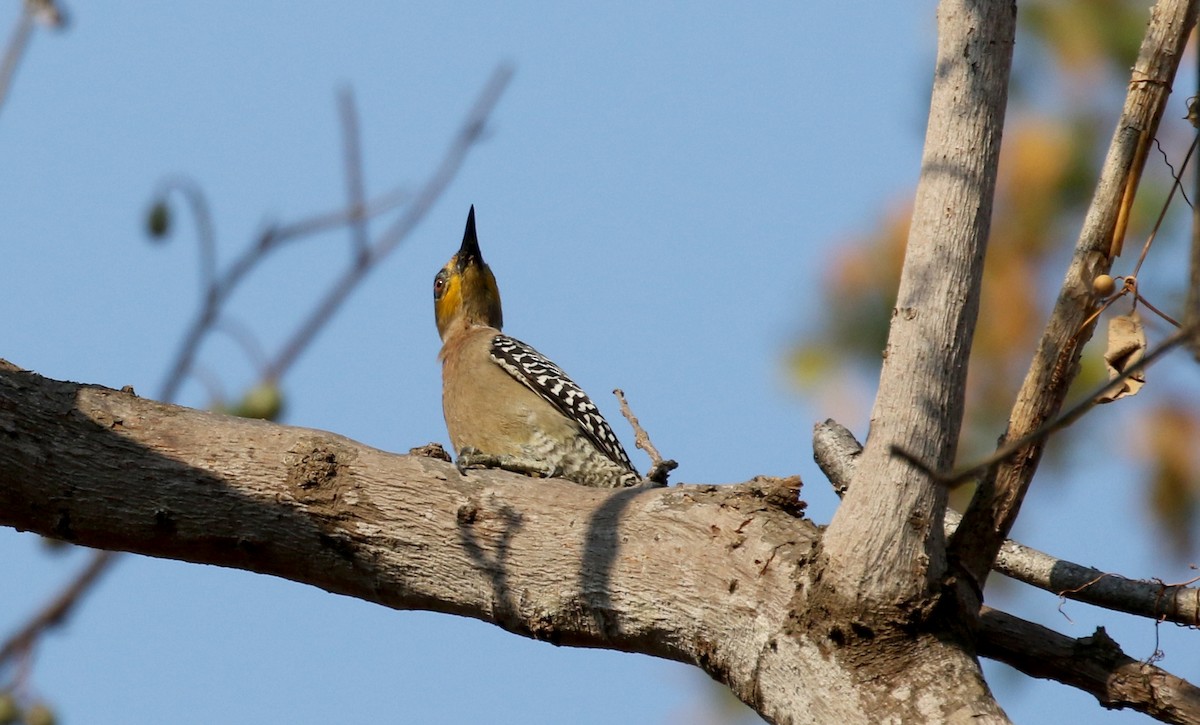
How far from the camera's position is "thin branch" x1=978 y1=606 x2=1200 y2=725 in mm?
3564

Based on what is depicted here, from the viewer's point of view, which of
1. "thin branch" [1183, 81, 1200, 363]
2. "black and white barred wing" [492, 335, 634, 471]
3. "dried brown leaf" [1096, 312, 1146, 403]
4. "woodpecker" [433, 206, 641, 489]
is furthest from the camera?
"black and white barred wing" [492, 335, 634, 471]

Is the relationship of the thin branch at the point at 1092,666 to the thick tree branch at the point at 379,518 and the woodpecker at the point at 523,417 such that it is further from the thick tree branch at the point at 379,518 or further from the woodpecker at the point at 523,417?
the woodpecker at the point at 523,417

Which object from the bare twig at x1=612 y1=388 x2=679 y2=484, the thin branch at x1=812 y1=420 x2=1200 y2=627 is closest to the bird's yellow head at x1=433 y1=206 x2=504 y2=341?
the bare twig at x1=612 y1=388 x2=679 y2=484

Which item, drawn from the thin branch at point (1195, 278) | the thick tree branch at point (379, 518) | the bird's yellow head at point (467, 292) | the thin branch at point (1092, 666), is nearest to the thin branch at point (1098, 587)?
the thin branch at point (1092, 666)

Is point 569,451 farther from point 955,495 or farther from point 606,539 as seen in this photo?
point 606,539

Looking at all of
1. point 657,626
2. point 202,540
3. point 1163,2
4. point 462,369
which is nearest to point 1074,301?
point 1163,2

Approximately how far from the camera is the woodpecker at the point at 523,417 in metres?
7.35

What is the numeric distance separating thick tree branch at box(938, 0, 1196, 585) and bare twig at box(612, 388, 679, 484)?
4.00ft

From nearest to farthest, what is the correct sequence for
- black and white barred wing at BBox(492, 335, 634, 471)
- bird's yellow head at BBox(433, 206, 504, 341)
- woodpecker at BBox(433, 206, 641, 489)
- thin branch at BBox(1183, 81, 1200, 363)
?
thin branch at BBox(1183, 81, 1200, 363) < woodpecker at BBox(433, 206, 641, 489) < black and white barred wing at BBox(492, 335, 634, 471) < bird's yellow head at BBox(433, 206, 504, 341)

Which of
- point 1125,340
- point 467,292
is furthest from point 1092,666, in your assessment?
point 467,292

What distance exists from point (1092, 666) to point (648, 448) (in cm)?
183

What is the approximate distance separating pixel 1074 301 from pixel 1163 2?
0.82 m

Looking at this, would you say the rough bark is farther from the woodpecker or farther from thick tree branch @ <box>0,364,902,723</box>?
the woodpecker

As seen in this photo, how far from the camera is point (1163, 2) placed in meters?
3.38
